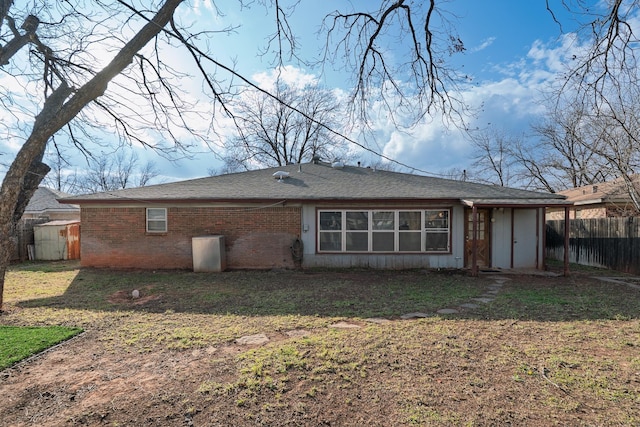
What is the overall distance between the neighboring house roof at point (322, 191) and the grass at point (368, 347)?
2833mm

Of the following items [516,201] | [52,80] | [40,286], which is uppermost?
[52,80]

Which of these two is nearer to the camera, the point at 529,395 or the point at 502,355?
the point at 529,395

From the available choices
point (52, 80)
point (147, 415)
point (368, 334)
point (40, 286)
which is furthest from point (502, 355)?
point (52, 80)

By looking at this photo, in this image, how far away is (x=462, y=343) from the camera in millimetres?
4344

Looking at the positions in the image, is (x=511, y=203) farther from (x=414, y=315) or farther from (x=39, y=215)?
(x=39, y=215)

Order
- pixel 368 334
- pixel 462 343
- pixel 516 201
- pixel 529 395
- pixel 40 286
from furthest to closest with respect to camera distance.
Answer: pixel 516 201
pixel 40 286
pixel 368 334
pixel 462 343
pixel 529 395

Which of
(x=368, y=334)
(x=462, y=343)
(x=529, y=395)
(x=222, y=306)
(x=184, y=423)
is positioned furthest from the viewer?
(x=222, y=306)

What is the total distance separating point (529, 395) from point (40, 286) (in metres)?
10.5

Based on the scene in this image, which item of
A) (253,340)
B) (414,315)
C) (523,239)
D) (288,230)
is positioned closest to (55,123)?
(253,340)

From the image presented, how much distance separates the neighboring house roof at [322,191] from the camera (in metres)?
9.96

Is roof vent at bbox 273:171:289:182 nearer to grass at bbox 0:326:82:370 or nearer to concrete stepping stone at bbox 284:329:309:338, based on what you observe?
concrete stepping stone at bbox 284:329:309:338

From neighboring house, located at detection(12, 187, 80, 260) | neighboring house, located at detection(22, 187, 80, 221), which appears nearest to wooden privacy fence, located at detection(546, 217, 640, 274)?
neighboring house, located at detection(12, 187, 80, 260)

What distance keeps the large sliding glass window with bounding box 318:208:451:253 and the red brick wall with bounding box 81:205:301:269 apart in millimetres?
1101

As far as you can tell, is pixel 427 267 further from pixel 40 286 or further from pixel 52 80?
pixel 52 80
